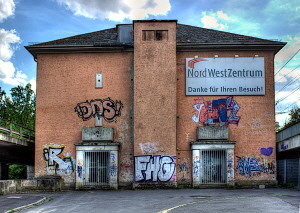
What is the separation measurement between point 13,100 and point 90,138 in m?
46.4

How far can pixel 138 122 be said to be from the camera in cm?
2573

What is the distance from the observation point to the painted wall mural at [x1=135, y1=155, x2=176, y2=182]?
25.3 m

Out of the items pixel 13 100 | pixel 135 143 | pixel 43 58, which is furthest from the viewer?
pixel 13 100

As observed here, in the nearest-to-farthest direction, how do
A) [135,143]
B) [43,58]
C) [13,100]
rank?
[135,143]
[43,58]
[13,100]

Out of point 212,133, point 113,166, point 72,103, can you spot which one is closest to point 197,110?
point 212,133

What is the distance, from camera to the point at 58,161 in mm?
26391

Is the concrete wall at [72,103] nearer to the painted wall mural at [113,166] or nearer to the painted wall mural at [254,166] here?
the painted wall mural at [113,166]

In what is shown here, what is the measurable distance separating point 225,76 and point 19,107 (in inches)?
1949

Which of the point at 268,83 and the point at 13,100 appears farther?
the point at 13,100

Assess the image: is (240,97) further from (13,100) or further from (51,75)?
(13,100)

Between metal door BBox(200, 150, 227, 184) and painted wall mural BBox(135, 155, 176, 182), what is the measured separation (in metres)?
2.02

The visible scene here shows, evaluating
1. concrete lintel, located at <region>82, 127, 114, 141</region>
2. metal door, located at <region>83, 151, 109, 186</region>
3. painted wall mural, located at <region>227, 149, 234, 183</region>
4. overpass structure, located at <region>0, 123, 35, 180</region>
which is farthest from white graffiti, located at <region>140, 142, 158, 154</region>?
overpass structure, located at <region>0, 123, 35, 180</region>

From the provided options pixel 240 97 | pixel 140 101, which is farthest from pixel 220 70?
pixel 140 101

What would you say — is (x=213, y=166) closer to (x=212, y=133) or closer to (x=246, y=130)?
(x=212, y=133)
